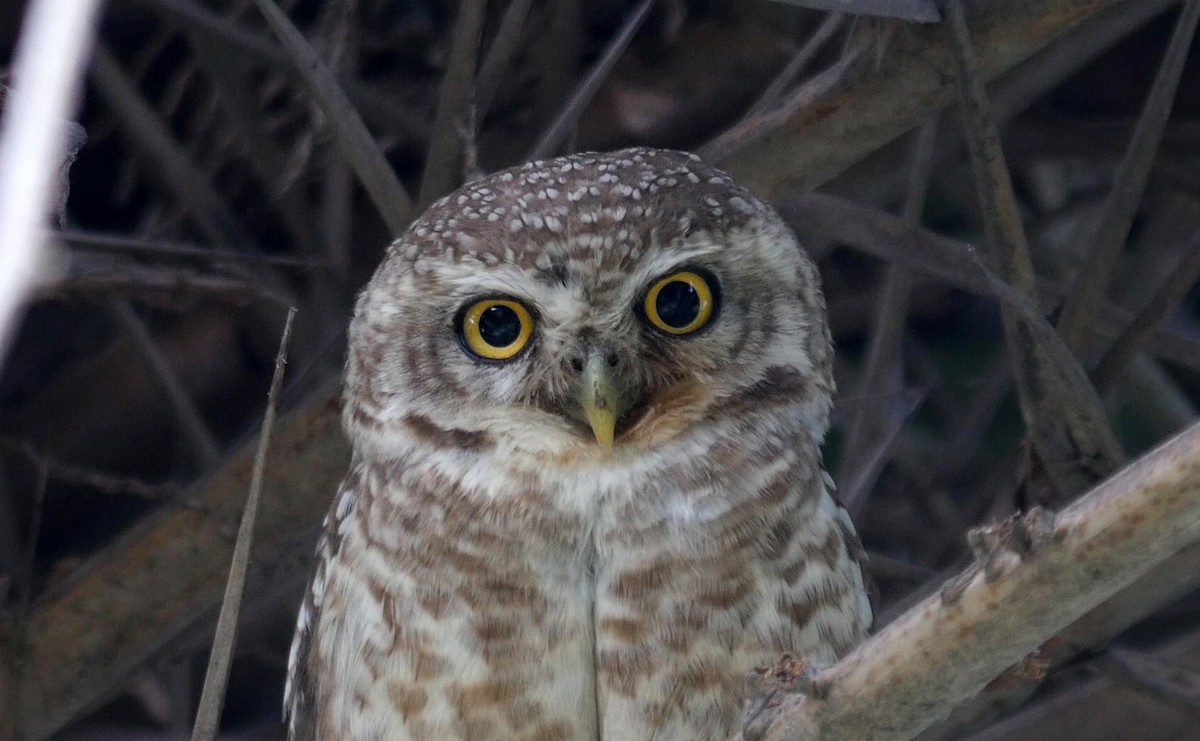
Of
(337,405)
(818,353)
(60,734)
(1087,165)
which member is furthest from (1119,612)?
(60,734)

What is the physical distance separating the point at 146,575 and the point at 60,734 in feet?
1.99

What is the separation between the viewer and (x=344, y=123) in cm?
249

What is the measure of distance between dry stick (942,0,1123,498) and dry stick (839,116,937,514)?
226 mm

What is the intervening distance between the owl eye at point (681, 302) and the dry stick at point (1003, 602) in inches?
28.4

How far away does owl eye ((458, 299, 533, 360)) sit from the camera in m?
2.21

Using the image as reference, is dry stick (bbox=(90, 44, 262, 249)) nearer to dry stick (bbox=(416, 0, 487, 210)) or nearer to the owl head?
dry stick (bbox=(416, 0, 487, 210))

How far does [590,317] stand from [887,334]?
0.90 m

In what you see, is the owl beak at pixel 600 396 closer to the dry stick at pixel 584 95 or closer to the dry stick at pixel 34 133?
the dry stick at pixel 584 95

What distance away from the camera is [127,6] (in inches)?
137

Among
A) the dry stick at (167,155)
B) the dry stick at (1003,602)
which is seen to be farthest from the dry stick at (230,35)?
the dry stick at (1003,602)

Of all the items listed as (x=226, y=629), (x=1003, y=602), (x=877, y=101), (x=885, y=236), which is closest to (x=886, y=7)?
(x=877, y=101)

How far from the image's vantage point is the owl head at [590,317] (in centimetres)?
218

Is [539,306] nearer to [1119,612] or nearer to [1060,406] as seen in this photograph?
[1060,406]

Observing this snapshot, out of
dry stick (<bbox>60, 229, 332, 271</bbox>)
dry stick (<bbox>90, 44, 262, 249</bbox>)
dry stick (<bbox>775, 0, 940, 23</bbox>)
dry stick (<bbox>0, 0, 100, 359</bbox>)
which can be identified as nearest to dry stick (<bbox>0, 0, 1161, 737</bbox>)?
dry stick (<bbox>60, 229, 332, 271</bbox>)
